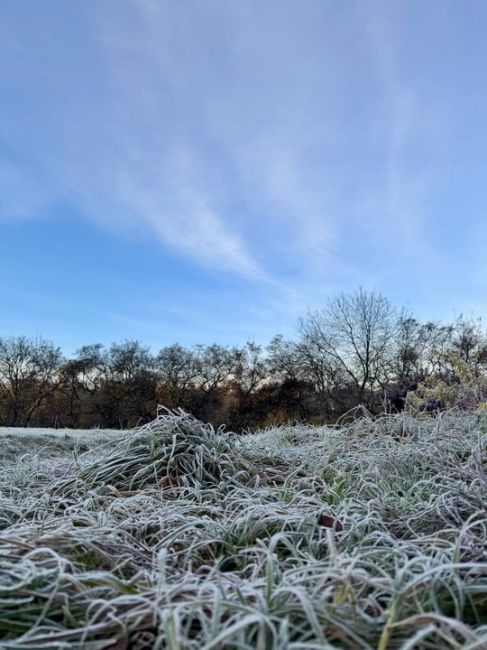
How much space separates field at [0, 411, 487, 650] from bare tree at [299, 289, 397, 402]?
17125 mm

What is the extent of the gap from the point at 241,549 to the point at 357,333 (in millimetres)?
19260

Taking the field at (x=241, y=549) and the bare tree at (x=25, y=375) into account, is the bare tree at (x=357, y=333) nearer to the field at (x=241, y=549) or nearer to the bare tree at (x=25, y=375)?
the bare tree at (x=25, y=375)

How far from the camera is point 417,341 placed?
19.1m

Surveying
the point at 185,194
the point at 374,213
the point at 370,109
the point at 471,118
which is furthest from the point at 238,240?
the point at 471,118

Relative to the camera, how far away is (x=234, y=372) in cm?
2191

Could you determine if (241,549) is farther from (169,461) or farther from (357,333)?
(357,333)

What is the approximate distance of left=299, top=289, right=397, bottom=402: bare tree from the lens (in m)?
19.1

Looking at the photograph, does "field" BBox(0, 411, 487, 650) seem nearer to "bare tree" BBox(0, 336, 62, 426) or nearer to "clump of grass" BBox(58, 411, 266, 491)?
"clump of grass" BBox(58, 411, 266, 491)

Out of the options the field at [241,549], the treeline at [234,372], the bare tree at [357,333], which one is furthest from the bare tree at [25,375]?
the field at [241,549]

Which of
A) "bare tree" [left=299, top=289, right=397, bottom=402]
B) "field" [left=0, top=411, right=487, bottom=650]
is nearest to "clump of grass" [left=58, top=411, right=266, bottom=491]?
"field" [left=0, top=411, right=487, bottom=650]

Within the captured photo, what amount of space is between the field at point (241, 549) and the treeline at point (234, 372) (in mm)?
16167

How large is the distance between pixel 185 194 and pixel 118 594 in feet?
34.6

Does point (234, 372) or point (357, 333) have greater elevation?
point (357, 333)

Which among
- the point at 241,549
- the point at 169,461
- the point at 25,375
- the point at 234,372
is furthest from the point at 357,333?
the point at 241,549
